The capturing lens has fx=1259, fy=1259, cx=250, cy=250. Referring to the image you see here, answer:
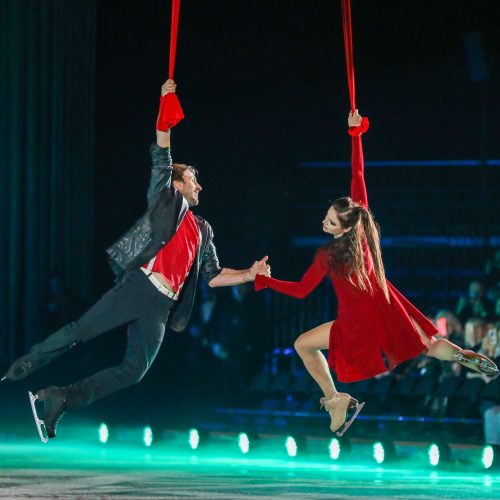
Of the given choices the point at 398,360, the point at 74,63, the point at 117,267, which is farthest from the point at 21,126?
the point at 398,360

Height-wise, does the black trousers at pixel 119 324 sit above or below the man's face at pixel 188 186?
below

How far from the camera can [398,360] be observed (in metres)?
6.96

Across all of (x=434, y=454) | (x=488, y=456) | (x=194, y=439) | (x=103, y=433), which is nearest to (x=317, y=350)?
(x=488, y=456)

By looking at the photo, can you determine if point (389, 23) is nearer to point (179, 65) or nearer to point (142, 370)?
point (179, 65)

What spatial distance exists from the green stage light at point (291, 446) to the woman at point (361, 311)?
332cm

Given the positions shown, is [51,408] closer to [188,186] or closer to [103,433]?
[188,186]

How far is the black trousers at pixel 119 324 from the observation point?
23.0 ft

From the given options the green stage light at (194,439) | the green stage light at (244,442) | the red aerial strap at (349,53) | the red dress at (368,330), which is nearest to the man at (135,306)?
the red dress at (368,330)

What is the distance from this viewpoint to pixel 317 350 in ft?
23.9

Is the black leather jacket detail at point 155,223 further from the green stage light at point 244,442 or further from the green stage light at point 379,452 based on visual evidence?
the green stage light at point 244,442

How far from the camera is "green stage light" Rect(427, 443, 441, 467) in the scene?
379 inches

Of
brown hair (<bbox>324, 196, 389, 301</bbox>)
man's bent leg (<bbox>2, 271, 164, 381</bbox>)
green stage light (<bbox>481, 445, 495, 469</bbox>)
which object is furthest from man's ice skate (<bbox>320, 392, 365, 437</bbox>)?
green stage light (<bbox>481, 445, 495, 469</bbox>)

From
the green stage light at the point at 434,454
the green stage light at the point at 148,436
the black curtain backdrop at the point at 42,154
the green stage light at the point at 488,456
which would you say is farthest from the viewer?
the black curtain backdrop at the point at 42,154

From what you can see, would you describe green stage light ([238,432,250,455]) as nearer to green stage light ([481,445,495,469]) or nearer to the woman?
green stage light ([481,445,495,469])
